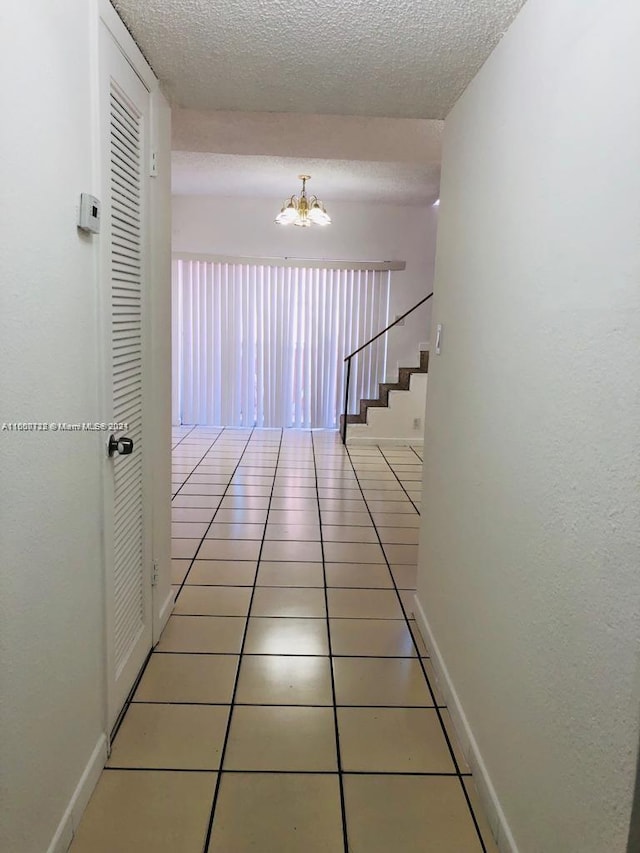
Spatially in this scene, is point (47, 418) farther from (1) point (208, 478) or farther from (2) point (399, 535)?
(1) point (208, 478)

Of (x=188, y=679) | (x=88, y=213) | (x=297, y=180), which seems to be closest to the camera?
(x=88, y=213)

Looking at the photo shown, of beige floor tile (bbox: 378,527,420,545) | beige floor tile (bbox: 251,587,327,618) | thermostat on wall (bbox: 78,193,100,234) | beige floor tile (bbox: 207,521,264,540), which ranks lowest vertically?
beige floor tile (bbox: 251,587,327,618)

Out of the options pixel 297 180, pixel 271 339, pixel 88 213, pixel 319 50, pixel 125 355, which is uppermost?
pixel 297 180

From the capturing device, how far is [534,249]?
1.40 meters

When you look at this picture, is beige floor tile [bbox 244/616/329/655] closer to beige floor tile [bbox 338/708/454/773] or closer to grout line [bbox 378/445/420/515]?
beige floor tile [bbox 338/708/454/773]

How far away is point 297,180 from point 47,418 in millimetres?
5113

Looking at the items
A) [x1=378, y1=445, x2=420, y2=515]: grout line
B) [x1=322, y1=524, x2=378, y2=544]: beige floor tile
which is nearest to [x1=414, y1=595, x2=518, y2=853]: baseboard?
Answer: [x1=322, y1=524, x2=378, y2=544]: beige floor tile

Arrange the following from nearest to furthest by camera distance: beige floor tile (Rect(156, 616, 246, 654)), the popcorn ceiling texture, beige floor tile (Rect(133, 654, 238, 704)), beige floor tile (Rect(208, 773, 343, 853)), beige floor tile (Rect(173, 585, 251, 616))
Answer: beige floor tile (Rect(208, 773, 343, 853))
beige floor tile (Rect(133, 654, 238, 704))
beige floor tile (Rect(156, 616, 246, 654))
beige floor tile (Rect(173, 585, 251, 616))
the popcorn ceiling texture

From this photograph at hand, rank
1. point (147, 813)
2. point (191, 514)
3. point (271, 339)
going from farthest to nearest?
point (271, 339) < point (191, 514) < point (147, 813)

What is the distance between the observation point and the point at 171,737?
187 centimetres

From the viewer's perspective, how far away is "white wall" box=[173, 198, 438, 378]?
700 cm

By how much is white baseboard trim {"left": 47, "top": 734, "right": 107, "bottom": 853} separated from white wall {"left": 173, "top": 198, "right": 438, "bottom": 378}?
19.8 ft

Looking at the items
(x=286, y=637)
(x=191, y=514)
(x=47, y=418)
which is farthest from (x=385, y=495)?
(x=47, y=418)

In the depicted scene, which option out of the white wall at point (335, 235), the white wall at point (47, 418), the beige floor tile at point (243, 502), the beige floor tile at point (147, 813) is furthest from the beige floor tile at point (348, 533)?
the white wall at point (335, 235)
